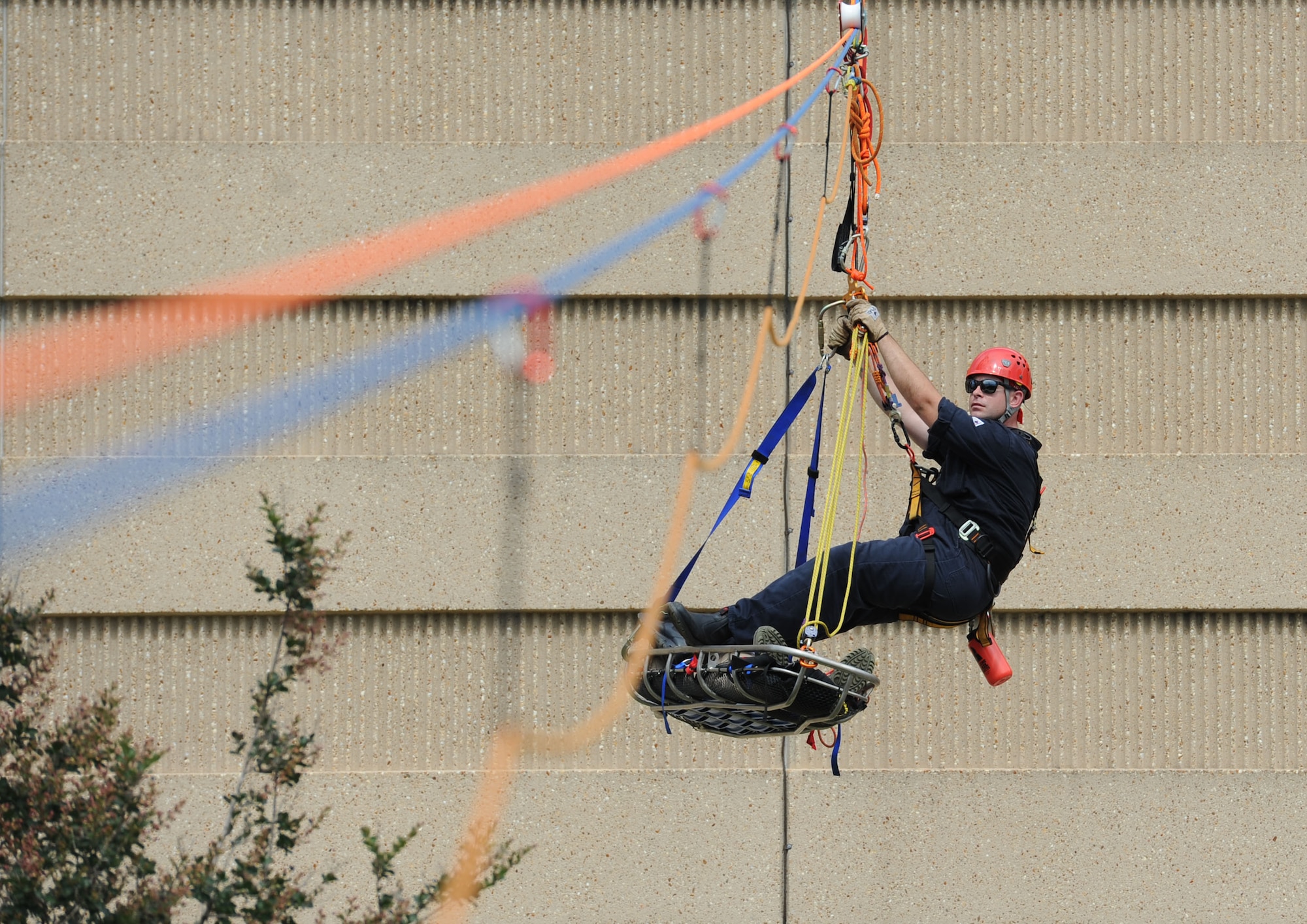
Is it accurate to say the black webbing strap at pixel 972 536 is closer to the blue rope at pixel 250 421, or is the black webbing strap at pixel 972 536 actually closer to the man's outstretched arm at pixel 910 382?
the man's outstretched arm at pixel 910 382

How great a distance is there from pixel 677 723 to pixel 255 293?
303 centimetres

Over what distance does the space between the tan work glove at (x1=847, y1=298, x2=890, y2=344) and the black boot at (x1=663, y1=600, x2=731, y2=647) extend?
1188 millimetres

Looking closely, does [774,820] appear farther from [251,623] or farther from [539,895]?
[251,623]

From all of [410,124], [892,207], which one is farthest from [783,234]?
[410,124]

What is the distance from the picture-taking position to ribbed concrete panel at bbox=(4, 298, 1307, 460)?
320 inches

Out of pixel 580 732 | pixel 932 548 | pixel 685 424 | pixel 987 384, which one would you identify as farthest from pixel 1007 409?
pixel 580 732

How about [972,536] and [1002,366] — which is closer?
[972,536]

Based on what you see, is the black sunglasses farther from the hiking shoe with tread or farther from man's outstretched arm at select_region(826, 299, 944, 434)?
the hiking shoe with tread

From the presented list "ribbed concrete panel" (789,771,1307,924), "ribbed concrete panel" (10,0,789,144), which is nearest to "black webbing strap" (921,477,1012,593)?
"ribbed concrete panel" (789,771,1307,924)

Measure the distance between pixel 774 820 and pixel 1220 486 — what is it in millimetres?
2788

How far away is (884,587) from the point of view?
5.79m

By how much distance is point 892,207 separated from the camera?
26.7ft

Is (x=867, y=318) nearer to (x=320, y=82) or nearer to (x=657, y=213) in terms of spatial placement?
(x=657, y=213)

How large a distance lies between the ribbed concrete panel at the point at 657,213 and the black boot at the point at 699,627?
101 inches
